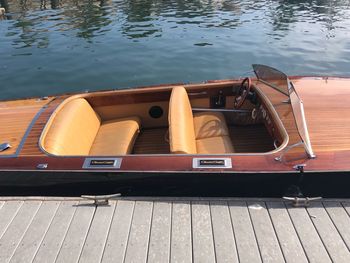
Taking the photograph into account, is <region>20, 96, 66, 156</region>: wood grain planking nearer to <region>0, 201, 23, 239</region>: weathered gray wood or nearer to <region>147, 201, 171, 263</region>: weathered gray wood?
<region>0, 201, 23, 239</region>: weathered gray wood

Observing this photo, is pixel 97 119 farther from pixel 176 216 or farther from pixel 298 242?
pixel 298 242

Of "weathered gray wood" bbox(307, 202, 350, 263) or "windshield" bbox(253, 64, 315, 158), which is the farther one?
"windshield" bbox(253, 64, 315, 158)

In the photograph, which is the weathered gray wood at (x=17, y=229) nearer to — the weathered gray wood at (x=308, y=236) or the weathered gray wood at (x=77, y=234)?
the weathered gray wood at (x=77, y=234)

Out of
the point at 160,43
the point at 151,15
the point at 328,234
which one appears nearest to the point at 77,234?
the point at 328,234

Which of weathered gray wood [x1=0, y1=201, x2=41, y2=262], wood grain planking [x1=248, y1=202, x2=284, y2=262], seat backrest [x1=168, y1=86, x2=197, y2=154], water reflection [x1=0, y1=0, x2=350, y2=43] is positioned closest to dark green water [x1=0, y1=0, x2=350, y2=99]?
water reflection [x1=0, y1=0, x2=350, y2=43]

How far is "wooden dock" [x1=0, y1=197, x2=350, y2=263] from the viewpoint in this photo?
3.23 metres

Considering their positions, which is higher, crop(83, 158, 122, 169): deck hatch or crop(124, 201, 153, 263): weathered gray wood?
crop(83, 158, 122, 169): deck hatch

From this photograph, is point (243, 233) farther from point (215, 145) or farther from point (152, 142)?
point (152, 142)

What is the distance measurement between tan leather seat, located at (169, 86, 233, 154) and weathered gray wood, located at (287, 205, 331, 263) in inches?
52.1

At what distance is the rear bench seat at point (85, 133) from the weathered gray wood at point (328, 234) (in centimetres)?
258

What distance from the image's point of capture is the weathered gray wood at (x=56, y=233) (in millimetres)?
3291

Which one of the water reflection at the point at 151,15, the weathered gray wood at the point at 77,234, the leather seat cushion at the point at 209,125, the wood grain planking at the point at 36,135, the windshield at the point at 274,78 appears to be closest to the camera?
the weathered gray wood at the point at 77,234

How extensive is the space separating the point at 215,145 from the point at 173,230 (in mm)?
1636

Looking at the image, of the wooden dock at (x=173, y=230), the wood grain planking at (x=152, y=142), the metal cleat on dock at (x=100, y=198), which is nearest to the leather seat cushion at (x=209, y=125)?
the wood grain planking at (x=152, y=142)
